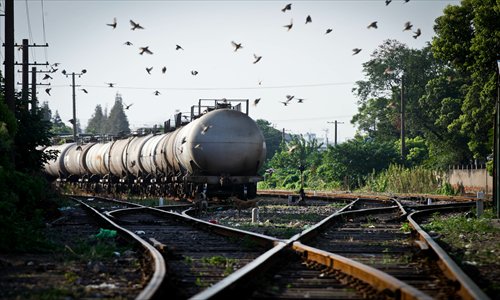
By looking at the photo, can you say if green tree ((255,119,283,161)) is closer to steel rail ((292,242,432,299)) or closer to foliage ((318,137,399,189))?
foliage ((318,137,399,189))

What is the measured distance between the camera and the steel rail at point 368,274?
6.59 metres

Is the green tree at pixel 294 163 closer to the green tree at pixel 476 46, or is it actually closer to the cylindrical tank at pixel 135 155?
the green tree at pixel 476 46

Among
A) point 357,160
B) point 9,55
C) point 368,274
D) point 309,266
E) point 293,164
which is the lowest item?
point 309,266

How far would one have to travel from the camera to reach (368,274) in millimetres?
7879

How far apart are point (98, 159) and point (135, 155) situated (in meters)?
7.25

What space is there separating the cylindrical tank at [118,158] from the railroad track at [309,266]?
2512 centimetres

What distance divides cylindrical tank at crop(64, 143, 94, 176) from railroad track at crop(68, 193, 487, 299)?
3298 cm

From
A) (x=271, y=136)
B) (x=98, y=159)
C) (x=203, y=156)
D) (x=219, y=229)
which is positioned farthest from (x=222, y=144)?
(x=271, y=136)

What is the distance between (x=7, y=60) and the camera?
2441 centimetres

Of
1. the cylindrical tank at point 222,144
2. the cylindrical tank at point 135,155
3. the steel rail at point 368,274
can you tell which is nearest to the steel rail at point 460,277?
the steel rail at point 368,274

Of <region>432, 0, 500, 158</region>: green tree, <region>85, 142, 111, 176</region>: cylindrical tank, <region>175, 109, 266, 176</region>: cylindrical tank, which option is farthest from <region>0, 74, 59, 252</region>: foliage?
<region>432, 0, 500, 158</region>: green tree

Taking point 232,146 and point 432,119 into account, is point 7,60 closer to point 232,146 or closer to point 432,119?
point 232,146

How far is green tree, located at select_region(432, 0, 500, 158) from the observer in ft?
118

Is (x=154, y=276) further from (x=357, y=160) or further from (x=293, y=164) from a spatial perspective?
(x=293, y=164)
